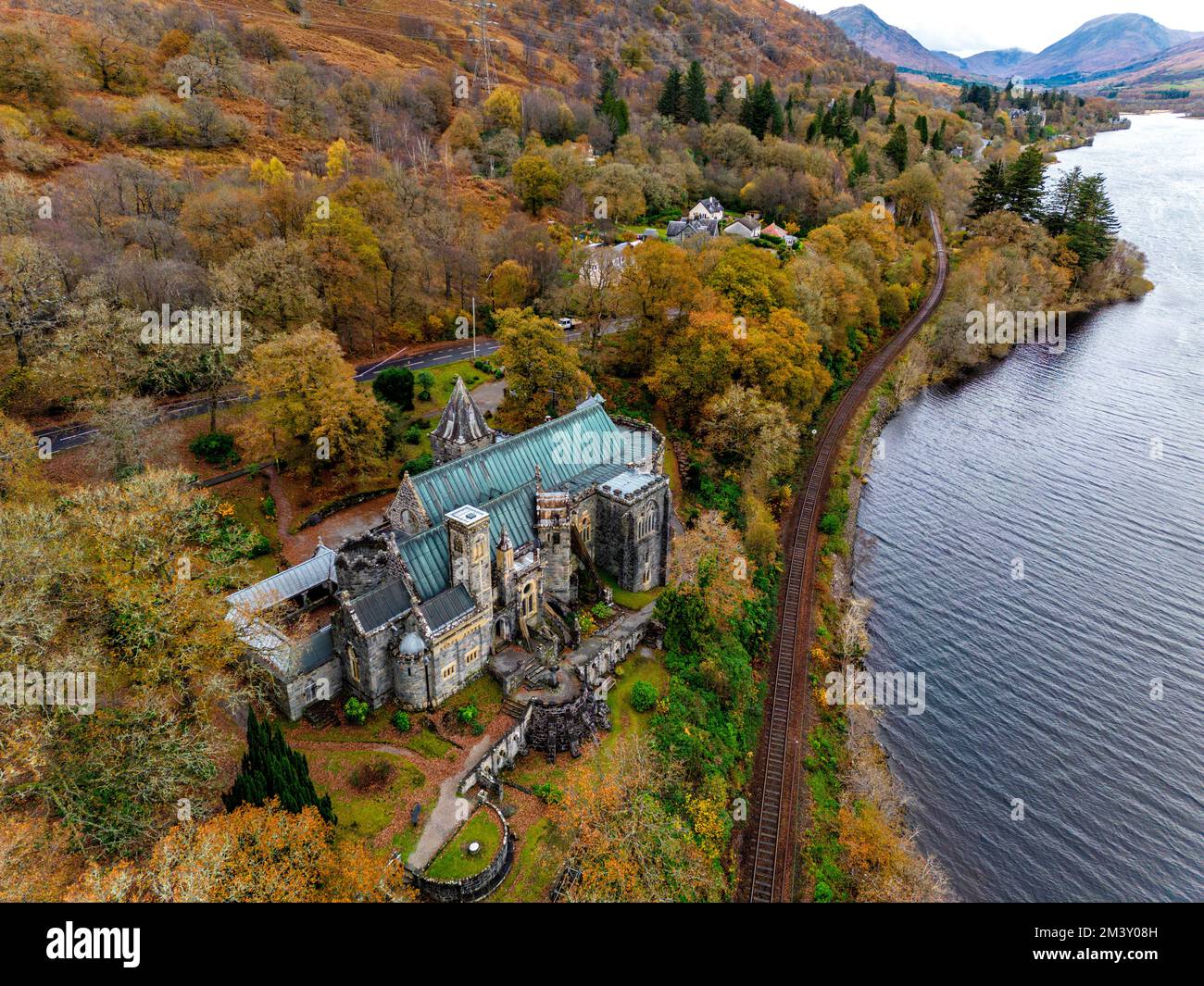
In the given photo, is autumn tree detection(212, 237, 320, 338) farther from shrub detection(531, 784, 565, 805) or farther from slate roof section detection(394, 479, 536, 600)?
shrub detection(531, 784, 565, 805)

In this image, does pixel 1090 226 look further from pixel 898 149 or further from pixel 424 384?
pixel 424 384

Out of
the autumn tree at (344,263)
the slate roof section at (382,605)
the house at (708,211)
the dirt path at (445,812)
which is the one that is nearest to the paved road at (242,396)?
the autumn tree at (344,263)

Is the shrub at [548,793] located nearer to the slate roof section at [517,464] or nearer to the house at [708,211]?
the slate roof section at [517,464]

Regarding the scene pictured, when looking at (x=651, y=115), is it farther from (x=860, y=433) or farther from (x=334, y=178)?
(x=860, y=433)

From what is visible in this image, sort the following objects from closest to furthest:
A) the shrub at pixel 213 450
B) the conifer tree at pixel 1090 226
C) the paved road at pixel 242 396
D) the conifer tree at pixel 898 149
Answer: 1. the paved road at pixel 242 396
2. the shrub at pixel 213 450
3. the conifer tree at pixel 1090 226
4. the conifer tree at pixel 898 149

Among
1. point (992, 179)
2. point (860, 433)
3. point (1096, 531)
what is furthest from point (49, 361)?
point (992, 179)

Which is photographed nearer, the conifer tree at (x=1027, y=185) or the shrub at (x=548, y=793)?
the shrub at (x=548, y=793)

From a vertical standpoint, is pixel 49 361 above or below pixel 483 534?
above
